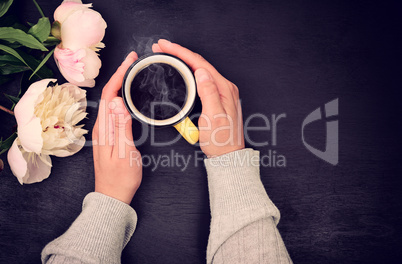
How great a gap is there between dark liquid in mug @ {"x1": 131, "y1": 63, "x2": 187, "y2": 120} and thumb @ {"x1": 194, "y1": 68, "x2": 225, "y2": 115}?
0.13ft

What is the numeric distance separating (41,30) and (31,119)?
0.55ft

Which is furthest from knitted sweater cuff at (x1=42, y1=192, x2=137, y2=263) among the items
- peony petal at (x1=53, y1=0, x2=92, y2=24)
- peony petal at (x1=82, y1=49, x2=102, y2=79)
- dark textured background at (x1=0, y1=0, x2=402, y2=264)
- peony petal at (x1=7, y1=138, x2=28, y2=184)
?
peony petal at (x1=53, y1=0, x2=92, y2=24)

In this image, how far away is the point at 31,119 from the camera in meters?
0.44

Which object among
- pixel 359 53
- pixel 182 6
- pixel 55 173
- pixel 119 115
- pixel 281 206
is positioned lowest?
pixel 281 206

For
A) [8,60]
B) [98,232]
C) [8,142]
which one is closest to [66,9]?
[8,60]

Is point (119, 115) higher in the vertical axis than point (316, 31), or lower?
lower

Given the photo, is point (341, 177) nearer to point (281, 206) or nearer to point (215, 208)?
point (281, 206)

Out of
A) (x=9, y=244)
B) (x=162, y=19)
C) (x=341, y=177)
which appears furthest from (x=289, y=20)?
(x=9, y=244)

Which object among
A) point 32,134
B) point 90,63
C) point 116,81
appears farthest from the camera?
point 116,81

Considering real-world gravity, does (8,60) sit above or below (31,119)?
above

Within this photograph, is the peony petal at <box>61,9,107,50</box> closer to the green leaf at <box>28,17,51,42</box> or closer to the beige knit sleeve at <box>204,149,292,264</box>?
the green leaf at <box>28,17,51,42</box>

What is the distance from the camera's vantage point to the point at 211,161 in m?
0.66

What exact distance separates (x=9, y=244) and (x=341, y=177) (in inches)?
34.9

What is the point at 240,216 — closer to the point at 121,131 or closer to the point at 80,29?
the point at 121,131
